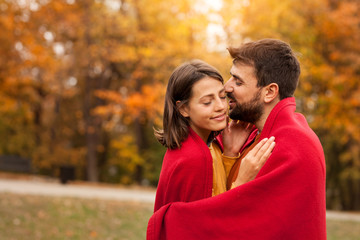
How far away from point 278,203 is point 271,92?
2.47 ft

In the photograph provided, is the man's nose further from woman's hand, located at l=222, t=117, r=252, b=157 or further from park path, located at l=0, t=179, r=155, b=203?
park path, located at l=0, t=179, r=155, b=203

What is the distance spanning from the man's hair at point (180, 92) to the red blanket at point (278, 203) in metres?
0.57

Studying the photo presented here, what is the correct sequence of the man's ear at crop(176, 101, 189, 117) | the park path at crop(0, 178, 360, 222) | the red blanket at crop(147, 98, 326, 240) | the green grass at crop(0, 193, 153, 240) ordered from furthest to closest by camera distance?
the park path at crop(0, 178, 360, 222)
the green grass at crop(0, 193, 153, 240)
the man's ear at crop(176, 101, 189, 117)
the red blanket at crop(147, 98, 326, 240)

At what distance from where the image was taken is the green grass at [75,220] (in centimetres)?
862

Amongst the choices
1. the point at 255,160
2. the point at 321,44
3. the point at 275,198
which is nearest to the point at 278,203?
the point at 275,198

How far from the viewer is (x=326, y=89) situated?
1650cm

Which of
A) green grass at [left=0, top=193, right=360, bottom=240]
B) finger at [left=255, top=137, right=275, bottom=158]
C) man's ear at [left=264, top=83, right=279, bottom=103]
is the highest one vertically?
man's ear at [left=264, top=83, right=279, bottom=103]

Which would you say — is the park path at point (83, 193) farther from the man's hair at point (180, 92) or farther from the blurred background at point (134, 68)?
the man's hair at point (180, 92)

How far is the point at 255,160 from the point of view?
2496 mm

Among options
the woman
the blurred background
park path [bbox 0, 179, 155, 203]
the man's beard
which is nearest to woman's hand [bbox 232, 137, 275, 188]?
the woman

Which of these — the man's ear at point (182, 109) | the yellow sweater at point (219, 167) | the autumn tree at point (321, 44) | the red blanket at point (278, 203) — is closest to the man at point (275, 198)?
the red blanket at point (278, 203)

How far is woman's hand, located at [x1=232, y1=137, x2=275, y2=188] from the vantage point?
2477 mm

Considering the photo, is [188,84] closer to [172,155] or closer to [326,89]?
[172,155]

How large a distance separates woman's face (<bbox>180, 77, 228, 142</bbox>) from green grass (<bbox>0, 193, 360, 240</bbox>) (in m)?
6.32
